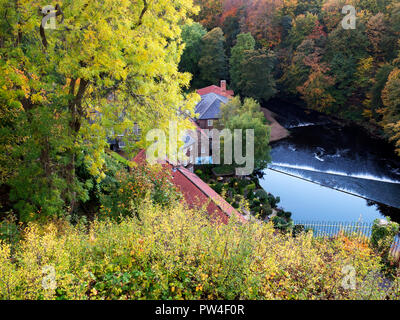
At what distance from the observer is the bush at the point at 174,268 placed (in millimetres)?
4895

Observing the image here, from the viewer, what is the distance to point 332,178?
25.9 meters

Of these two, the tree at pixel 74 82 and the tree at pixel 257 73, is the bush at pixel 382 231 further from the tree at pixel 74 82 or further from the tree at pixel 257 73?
the tree at pixel 257 73

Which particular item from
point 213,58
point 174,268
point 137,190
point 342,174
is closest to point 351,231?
point 137,190

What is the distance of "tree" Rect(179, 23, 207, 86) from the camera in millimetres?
43572

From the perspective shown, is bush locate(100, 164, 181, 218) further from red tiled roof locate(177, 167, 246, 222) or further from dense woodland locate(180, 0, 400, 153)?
dense woodland locate(180, 0, 400, 153)

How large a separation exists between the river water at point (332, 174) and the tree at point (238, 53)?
28.4ft

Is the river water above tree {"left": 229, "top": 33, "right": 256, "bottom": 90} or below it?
below

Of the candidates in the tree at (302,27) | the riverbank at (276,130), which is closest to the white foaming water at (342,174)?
the riverbank at (276,130)

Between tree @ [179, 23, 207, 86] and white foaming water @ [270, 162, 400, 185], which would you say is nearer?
white foaming water @ [270, 162, 400, 185]

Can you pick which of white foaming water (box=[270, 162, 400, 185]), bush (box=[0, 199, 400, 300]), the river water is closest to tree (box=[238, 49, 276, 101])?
the river water

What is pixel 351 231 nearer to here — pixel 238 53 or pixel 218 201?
pixel 218 201
